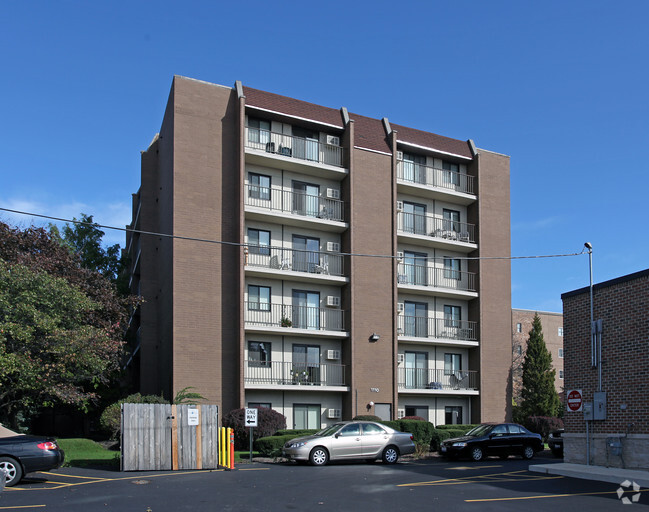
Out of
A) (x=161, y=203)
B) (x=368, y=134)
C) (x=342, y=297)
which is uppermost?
(x=368, y=134)

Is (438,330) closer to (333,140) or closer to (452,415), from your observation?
(452,415)

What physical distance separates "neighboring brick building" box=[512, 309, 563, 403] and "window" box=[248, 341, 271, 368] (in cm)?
3519

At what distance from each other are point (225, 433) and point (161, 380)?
12075mm

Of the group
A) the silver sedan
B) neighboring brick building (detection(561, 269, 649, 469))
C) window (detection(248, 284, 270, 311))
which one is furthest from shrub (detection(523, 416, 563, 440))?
the silver sedan

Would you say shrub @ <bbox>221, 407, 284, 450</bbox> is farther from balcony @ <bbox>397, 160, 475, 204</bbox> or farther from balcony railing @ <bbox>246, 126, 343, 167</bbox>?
balcony @ <bbox>397, 160, 475, 204</bbox>

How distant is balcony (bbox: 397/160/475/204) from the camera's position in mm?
35312

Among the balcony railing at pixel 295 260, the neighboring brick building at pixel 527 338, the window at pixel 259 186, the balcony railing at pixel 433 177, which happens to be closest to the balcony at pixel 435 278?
the balcony railing at pixel 295 260

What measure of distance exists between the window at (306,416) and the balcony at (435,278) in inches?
280

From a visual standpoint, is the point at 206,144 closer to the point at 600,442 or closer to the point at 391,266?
the point at 391,266

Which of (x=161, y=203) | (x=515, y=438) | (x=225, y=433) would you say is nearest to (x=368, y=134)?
(x=161, y=203)

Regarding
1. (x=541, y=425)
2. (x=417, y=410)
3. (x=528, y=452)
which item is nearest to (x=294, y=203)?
(x=417, y=410)

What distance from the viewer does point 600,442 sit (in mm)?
19797

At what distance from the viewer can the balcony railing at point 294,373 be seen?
30234 millimetres

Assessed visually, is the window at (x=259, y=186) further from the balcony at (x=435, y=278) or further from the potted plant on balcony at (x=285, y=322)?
the balcony at (x=435, y=278)
